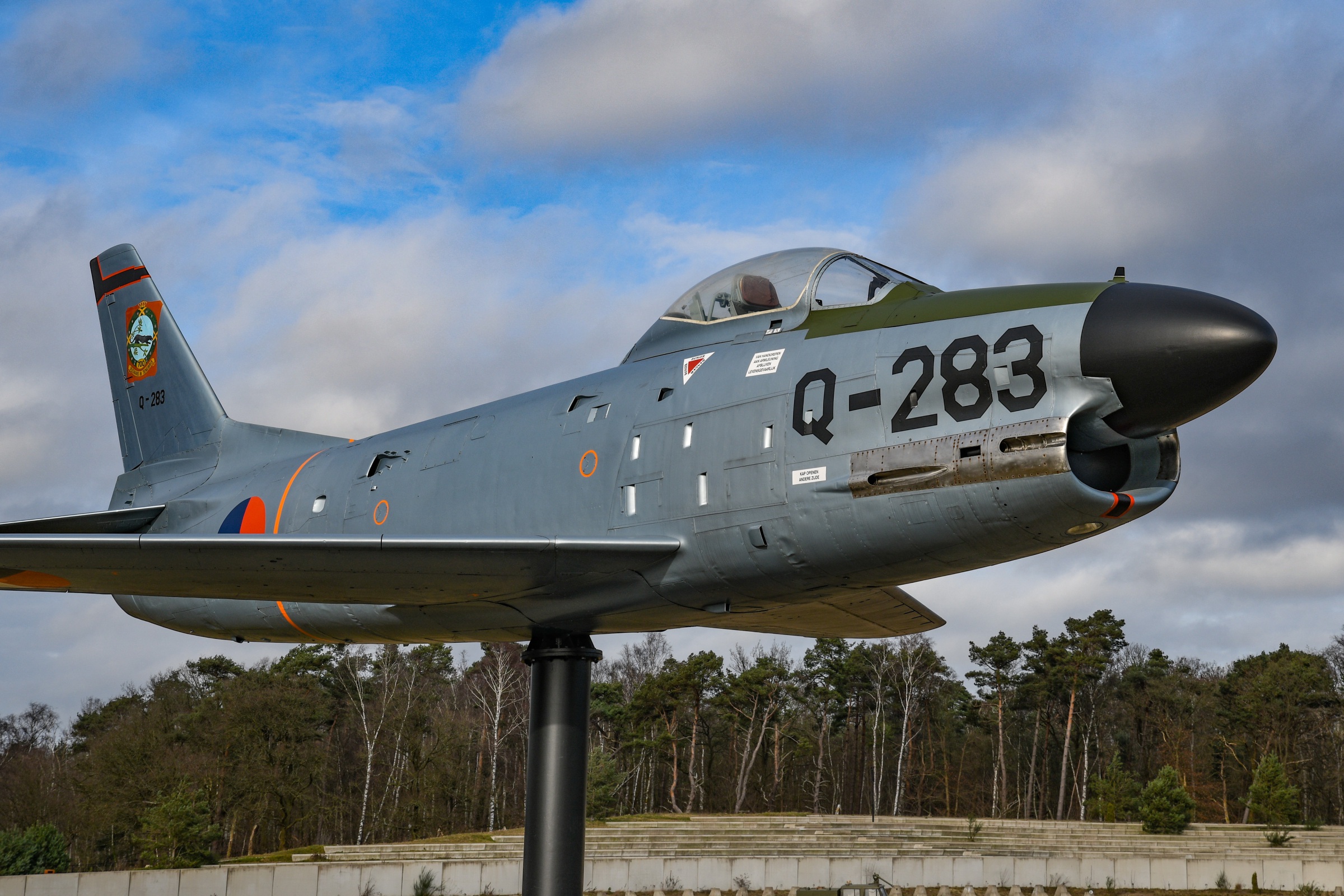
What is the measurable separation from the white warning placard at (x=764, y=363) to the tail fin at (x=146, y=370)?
32.5 feet

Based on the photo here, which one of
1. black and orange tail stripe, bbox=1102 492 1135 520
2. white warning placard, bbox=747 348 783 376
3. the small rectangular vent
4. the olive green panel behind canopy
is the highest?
the olive green panel behind canopy

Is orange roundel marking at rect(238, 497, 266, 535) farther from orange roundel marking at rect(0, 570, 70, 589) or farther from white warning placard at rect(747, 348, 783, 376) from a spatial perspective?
white warning placard at rect(747, 348, 783, 376)

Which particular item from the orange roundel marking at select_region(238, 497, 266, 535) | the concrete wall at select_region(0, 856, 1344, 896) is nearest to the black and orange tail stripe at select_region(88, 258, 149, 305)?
the orange roundel marking at select_region(238, 497, 266, 535)

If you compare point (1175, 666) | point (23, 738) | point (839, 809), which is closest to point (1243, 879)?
point (839, 809)

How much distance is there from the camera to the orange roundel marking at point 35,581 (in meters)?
9.00

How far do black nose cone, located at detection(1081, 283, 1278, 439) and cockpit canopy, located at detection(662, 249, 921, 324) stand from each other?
1.98 m

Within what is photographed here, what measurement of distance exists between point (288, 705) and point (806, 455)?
4652cm

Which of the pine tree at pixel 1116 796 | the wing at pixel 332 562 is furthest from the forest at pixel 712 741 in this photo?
the wing at pixel 332 562

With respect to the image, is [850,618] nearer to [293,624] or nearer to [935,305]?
[935,305]

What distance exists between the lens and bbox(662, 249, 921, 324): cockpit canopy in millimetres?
8266

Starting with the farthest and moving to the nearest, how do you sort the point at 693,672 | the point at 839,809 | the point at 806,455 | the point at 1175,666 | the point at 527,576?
the point at 1175,666 → the point at 839,809 → the point at 693,672 → the point at 527,576 → the point at 806,455

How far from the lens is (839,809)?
222 ft

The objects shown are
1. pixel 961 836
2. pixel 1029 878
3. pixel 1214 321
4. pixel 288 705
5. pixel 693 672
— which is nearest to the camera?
pixel 1214 321

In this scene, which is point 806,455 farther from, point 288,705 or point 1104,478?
point 288,705
